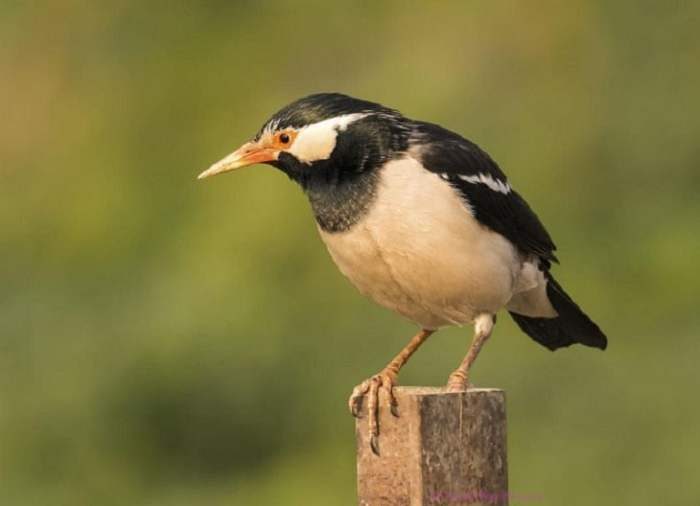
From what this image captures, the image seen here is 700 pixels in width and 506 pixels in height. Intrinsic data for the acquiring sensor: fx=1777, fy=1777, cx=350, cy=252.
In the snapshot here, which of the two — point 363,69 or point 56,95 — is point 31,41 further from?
point 363,69

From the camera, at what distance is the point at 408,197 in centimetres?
682

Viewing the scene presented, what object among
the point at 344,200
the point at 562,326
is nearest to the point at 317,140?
the point at 344,200

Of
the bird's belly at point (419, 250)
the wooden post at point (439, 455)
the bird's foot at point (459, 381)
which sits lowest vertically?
the wooden post at point (439, 455)

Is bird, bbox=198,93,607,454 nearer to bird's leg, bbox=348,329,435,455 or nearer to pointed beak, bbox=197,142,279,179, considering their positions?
pointed beak, bbox=197,142,279,179

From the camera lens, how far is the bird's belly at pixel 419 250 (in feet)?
22.3

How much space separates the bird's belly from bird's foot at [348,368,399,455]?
0.43 meters

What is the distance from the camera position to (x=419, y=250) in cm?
680

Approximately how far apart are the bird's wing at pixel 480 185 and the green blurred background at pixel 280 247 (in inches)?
134

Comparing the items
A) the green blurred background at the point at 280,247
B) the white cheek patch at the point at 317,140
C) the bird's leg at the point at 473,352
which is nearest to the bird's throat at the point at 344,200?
the white cheek patch at the point at 317,140

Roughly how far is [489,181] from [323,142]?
0.79 metres

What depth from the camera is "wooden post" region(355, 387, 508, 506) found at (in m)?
5.68

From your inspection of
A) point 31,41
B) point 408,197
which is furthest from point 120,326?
point 408,197

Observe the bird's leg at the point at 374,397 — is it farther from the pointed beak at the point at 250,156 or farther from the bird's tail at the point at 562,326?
the bird's tail at the point at 562,326

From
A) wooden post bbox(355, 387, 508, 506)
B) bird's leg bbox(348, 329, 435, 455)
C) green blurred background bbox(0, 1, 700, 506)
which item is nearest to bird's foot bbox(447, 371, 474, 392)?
bird's leg bbox(348, 329, 435, 455)
